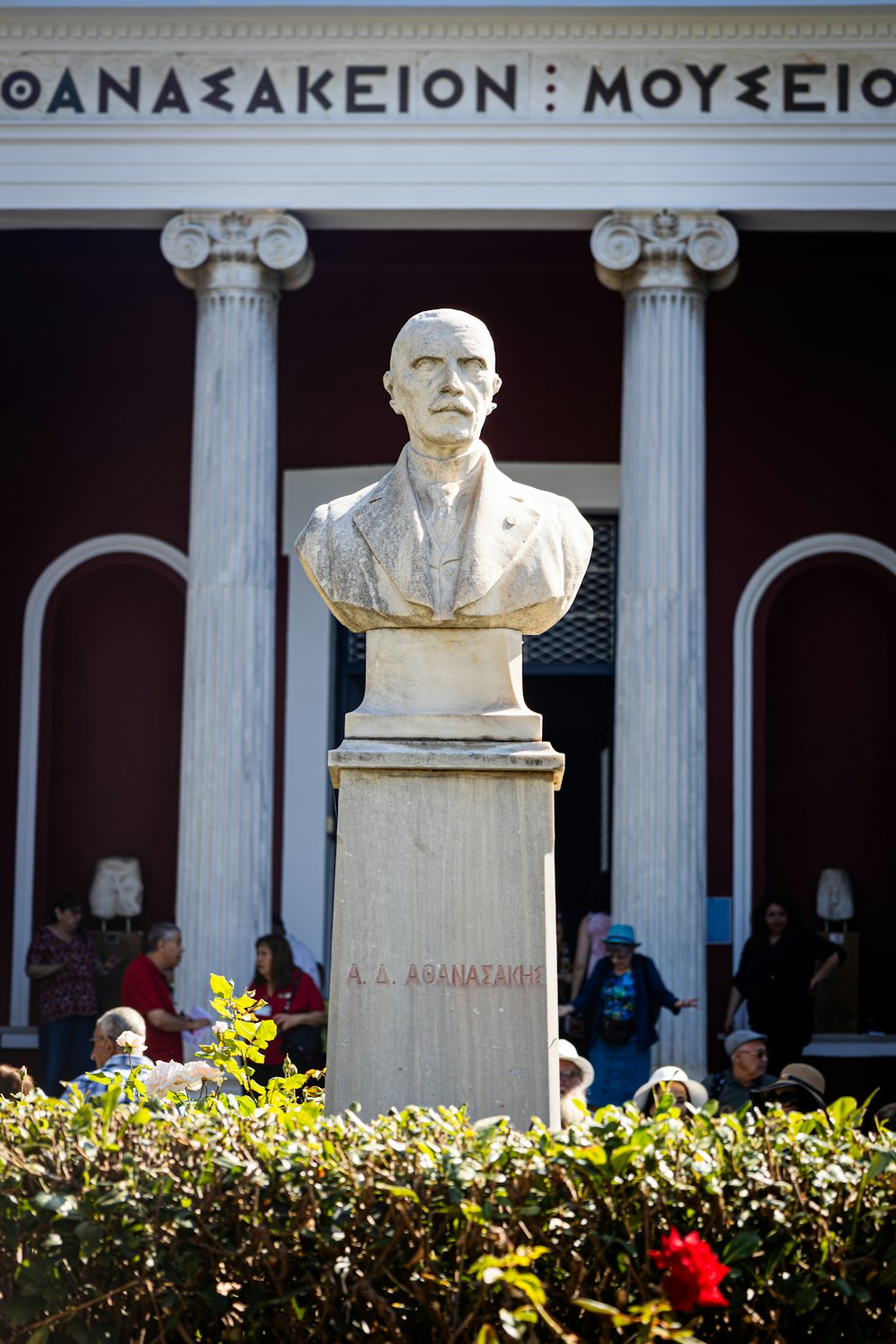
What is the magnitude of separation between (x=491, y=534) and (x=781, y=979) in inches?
264

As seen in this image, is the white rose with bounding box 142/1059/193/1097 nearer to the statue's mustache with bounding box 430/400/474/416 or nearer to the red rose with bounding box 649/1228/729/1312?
Result: the red rose with bounding box 649/1228/729/1312

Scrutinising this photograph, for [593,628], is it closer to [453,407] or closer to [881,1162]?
[453,407]

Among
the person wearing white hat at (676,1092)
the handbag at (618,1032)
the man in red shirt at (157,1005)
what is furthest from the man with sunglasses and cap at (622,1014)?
the person wearing white hat at (676,1092)

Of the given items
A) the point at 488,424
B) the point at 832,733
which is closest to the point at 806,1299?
the point at 832,733

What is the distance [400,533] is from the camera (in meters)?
6.32

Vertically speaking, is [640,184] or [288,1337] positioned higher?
[640,184]

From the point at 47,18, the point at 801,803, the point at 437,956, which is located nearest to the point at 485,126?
the point at 47,18

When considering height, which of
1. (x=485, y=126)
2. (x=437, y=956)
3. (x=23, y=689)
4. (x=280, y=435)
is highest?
(x=485, y=126)

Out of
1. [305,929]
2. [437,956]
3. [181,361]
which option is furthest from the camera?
[181,361]

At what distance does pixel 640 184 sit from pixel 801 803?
197 inches

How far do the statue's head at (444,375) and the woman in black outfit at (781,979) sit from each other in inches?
266

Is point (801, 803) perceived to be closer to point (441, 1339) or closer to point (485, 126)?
point (485, 126)

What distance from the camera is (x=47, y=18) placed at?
521 inches

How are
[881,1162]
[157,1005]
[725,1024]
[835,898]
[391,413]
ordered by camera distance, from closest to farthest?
1. [881,1162]
2. [157,1005]
3. [725,1024]
4. [835,898]
5. [391,413]
